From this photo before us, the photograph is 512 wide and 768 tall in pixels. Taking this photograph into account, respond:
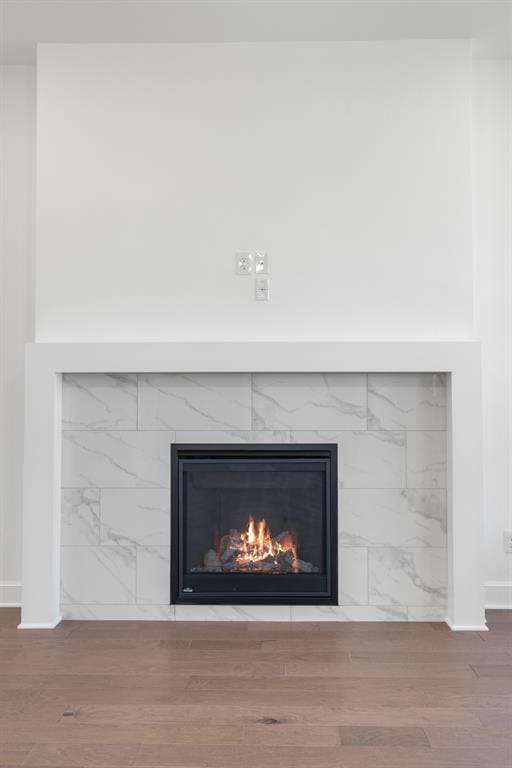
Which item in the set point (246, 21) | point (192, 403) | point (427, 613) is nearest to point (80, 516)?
point (192, 403)

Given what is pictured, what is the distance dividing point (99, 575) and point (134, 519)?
0.98ft

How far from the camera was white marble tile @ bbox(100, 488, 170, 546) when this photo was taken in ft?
10.7

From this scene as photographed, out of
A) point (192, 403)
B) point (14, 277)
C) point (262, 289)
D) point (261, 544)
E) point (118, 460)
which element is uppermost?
point (14, 277)

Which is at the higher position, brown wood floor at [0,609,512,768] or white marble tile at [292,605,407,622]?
white marble tile at [292,605,407,622]

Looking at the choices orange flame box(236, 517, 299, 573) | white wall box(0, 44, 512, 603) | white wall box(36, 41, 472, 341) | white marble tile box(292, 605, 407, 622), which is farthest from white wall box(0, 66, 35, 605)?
white marble tile box(292, 605, 407, 622)

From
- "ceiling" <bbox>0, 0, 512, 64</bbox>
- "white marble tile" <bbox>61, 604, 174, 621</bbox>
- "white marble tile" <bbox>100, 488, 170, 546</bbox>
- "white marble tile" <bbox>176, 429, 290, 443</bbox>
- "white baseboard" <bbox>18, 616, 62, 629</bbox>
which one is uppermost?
"ceiling" <bbox>0, 0, 512, 64</bbox>

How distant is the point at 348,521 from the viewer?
3262mm

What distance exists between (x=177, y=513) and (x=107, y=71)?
2041 millimetres

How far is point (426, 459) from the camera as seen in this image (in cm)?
326

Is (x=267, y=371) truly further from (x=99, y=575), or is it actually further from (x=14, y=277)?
(x=14, y=277)

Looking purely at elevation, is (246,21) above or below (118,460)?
above

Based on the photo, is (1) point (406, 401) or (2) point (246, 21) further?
(1) point (406, 401)

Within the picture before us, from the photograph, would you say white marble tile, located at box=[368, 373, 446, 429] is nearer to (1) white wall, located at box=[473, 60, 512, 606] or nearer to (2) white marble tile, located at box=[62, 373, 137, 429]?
(1) white wall, located at box=[473, 60, 512, 606]

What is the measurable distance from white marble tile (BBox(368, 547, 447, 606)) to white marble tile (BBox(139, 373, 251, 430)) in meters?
0.91
